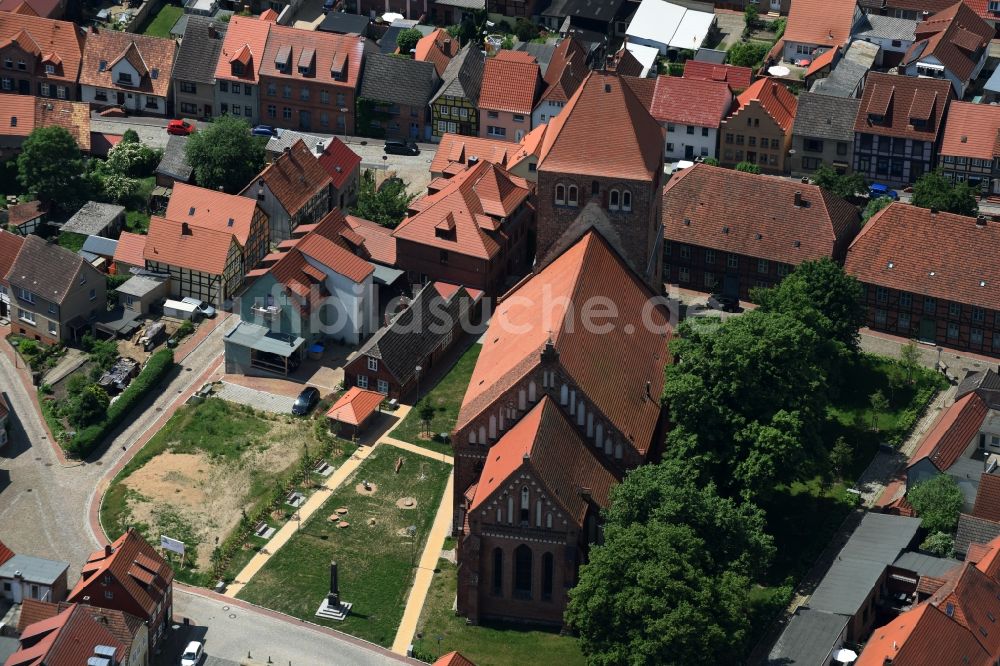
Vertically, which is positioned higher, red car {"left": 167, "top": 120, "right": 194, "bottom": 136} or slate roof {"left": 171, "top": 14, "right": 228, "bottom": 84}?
slate roof {"left": 171, "top": 14, "right": 228, "bottom": 84}

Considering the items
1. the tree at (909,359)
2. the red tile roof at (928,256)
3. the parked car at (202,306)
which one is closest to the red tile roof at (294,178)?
the parked car at (202,306)

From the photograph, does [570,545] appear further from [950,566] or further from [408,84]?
[408,84]

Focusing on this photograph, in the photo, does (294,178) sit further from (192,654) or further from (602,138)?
(192,654)

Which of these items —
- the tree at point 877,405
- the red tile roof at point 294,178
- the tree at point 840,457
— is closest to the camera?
the tree at point 840,457

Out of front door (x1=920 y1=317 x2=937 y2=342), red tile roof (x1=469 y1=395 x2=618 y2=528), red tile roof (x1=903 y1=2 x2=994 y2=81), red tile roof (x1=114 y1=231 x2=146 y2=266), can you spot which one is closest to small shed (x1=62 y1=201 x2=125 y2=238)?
red tile roof (x1=114 y1=231 x2=146 y2=266)

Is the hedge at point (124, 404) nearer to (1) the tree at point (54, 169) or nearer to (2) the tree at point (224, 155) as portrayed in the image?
(2) the tree at point (224, 155)

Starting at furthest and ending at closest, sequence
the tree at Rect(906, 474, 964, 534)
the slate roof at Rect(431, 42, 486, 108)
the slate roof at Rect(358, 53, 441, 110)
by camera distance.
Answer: the slate roof at Rect(358, 53, 441, 110)
the slate roof at Rect(431, 42, 486, 108)
the tree at Rect(906, 474, 964, 534)

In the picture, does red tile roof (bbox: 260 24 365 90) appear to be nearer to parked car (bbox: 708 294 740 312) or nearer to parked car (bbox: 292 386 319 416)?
parked car (bbox: 708 294 740 312)

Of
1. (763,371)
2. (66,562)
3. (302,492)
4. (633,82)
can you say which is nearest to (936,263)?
(763,371)
